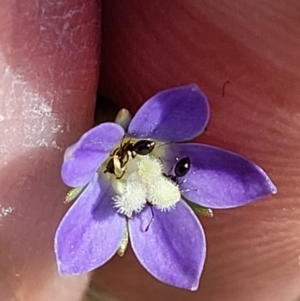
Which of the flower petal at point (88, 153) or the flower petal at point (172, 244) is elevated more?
the flower petal at point (88, 153)

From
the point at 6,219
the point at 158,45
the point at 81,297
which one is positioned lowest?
the point at 81,297

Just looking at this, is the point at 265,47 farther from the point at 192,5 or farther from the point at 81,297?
the point at 81,297

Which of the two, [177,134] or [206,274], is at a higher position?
[177,134]

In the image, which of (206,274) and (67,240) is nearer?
(67,240)

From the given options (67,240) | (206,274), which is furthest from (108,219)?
(206,274)

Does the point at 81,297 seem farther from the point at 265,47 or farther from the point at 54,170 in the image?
the point at 265,47

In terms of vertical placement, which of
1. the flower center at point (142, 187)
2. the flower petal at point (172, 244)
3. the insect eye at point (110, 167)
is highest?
the insect eye at point (110, 167)
